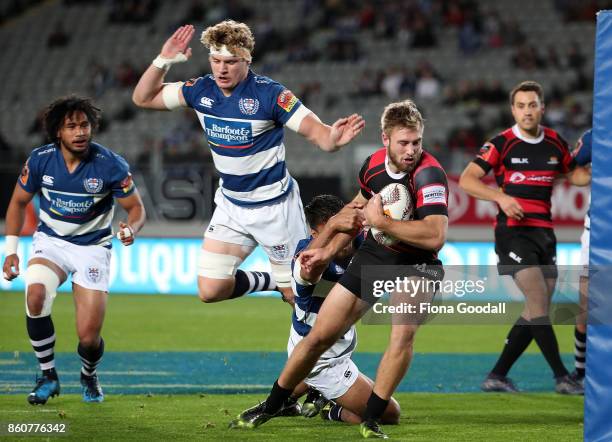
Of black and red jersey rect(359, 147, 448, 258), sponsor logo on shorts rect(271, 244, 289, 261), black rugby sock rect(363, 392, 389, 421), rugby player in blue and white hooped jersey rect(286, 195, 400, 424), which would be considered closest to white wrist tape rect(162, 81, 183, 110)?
sponsor logo on shorts rect(271, 244, 289, 261)

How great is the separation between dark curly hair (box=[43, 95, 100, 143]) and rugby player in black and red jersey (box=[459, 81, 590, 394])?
9.85ft

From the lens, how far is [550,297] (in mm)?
8203

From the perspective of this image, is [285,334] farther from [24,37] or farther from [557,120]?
[24,37]

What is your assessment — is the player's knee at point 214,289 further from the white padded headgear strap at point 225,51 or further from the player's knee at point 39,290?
the white padded headgear strap at point 225,51

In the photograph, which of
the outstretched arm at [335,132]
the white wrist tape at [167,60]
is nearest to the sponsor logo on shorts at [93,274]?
the white wrist tape at [167,60]

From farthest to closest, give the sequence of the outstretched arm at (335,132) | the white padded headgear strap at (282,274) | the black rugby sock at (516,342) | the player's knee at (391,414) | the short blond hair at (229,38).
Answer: the black rugby sock at (516,342), the white padded headgear strap at (282,274), the short blond hair at (229,38), the player's knee at (391,414), the outstretched arm at (335,132)

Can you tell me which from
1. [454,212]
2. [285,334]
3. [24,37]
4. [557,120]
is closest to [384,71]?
[557,120]

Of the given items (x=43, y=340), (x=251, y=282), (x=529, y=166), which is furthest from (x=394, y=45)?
(x=43, y=340)

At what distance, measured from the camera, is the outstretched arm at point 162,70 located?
24.2ft

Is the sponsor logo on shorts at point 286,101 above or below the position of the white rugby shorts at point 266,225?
above

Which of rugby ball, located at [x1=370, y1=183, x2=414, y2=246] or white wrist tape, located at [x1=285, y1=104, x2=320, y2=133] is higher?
white wrist tape, located at [x1=285, y1=104, x2=320, y2=133]

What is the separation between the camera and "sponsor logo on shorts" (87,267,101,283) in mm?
7512

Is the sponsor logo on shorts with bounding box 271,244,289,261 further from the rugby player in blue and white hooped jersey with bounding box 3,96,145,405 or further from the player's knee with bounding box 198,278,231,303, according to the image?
the rugby player in blue and white hooped jersey with bounding box 3,96,145,405

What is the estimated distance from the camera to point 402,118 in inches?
234
